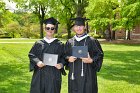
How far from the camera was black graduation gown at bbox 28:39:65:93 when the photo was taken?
25.1 feet

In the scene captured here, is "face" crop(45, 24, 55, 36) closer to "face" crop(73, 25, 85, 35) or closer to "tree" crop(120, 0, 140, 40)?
"face" crop(73, 25, 85, 35)

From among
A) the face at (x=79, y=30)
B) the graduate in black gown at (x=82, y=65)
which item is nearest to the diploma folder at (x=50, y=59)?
the graduate in black gown at (x=82, y=65)

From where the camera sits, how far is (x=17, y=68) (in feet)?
56.2

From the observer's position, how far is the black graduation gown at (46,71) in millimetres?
7664

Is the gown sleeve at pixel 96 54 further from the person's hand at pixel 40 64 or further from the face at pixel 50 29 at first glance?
the person's hand at pixel 40 64

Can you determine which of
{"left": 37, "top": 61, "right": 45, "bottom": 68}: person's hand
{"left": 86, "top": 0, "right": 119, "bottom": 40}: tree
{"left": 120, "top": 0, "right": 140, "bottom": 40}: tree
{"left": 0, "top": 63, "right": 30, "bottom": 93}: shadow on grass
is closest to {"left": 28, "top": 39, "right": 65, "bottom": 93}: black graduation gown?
{"left": 37, "top": 61, "right": 45, "bottom": 68}: person's hand

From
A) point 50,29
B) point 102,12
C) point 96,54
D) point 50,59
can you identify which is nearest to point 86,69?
point 96,54

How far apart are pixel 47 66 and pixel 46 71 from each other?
0.35 feet

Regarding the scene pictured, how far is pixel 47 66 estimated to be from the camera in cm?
766

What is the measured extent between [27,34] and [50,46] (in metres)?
55.7

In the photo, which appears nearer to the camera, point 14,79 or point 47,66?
point 47,66

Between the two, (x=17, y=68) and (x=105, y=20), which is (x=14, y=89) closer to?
(x=17, y=68)

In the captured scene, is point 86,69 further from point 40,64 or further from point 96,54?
point 40,64

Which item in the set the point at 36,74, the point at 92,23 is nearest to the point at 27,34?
the point at 92,23
